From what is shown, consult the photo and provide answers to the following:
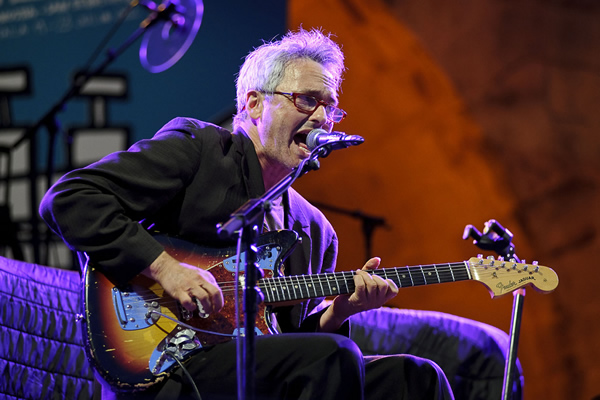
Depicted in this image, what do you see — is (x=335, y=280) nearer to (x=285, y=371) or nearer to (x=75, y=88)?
(x=285, y=371)

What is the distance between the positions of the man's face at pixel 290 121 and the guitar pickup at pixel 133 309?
2.48 feet

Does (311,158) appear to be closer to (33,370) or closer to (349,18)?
(33,370)

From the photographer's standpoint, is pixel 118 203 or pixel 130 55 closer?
pixel 118 203

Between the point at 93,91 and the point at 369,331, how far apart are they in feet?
8.73

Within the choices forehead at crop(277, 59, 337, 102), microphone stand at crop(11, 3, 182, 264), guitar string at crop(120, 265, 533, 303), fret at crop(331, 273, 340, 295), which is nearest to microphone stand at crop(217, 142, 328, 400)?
guitar string at crop(120, 265, 533, 303)

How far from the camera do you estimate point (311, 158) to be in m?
1.85

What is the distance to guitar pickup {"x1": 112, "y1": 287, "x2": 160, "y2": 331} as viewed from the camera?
2.07 m

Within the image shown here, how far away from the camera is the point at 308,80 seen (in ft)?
8.53

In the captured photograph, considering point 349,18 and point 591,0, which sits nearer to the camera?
point 591,0

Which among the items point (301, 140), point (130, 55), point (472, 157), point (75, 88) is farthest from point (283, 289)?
point (130, 55)

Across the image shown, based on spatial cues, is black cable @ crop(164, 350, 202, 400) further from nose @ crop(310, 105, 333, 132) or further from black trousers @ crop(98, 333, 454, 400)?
nose @ crop(310, 105, 333, 132)

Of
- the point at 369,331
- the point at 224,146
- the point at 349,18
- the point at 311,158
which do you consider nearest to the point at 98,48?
the point at 349,18

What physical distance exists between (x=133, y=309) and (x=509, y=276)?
1.45 m

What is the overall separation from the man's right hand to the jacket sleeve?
0.13ft
